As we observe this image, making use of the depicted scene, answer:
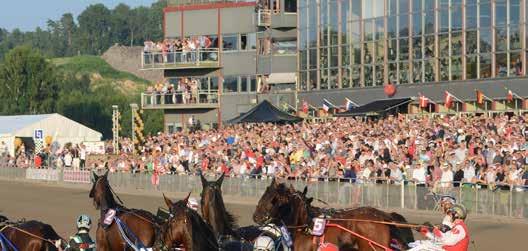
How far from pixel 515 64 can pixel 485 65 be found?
1.38m

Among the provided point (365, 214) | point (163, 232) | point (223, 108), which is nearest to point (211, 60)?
point (223, 108)

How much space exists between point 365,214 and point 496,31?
2461cm

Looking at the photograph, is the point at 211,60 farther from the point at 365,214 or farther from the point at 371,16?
the point at 365,214

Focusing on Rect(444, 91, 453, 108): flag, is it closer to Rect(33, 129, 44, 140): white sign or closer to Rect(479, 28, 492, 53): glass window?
Rect(479, 28, 492, 53): glass window

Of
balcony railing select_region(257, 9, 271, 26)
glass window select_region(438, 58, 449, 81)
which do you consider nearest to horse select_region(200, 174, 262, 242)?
glass window select_region(438, 58, 449, 81)

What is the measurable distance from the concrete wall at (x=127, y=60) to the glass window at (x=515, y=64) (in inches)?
4930

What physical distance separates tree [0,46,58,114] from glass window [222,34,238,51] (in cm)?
4931

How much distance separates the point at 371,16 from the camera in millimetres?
44562

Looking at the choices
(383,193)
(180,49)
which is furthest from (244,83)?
(383,193)

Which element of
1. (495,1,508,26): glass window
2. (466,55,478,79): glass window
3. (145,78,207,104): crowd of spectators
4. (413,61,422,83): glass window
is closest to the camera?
(495,1,508,26): glass window

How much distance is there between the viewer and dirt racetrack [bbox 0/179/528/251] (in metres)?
22.7

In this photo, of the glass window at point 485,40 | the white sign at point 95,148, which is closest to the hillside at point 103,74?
the white sign at point 95,148

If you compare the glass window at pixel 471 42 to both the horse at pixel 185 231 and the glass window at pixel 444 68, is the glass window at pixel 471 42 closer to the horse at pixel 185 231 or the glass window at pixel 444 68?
the glass window at pixel 444 68

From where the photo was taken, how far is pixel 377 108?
4119cm
